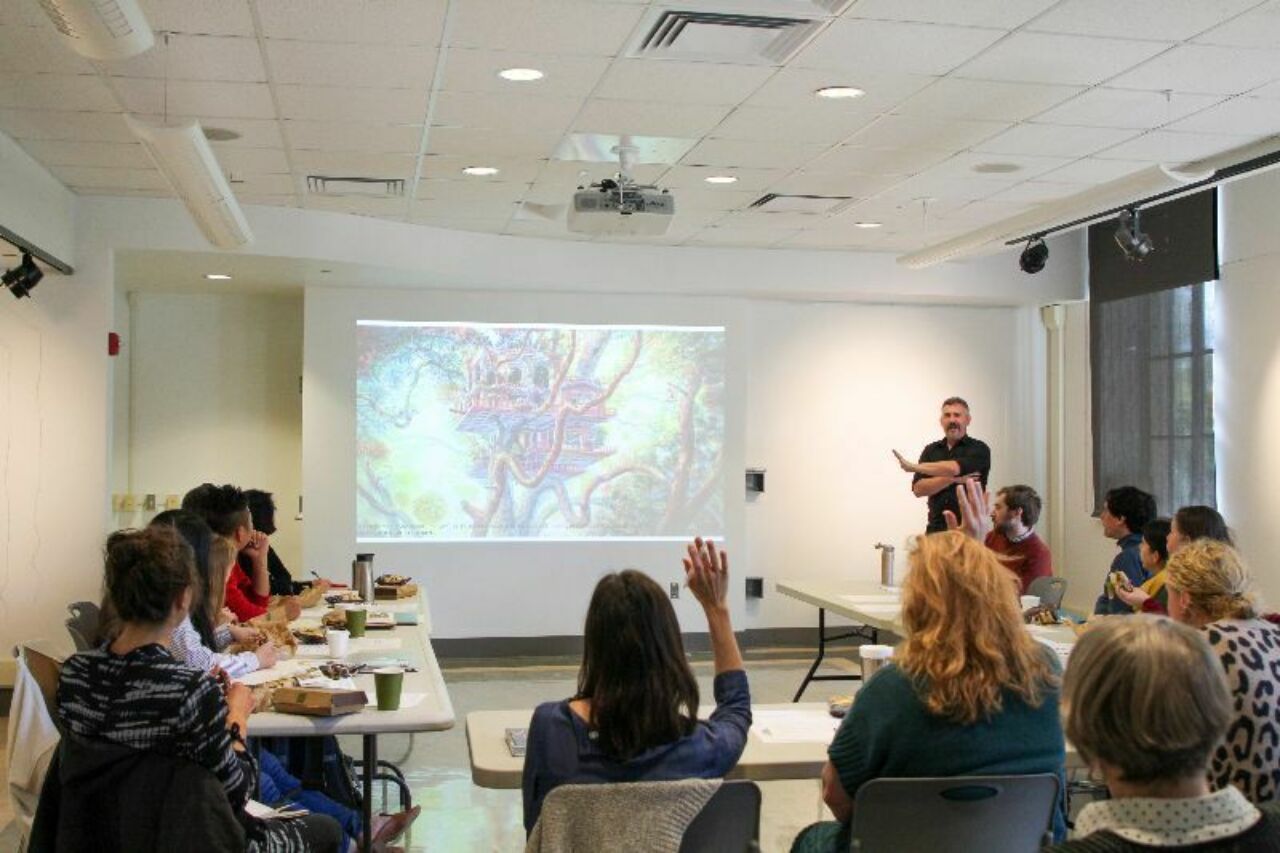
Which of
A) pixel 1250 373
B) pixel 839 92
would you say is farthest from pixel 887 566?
pixel 839 92

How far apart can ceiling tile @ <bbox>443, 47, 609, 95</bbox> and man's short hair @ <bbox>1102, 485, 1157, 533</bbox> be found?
2.79m

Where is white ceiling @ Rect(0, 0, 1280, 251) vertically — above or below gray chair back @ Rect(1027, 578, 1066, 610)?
above

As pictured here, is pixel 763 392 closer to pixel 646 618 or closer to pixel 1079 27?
pixel 1079 27

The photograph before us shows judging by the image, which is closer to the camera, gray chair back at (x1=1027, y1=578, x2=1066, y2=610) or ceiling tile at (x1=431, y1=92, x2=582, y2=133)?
ceiling tile at (x1=431, y1=92, x2=582, y2=133)

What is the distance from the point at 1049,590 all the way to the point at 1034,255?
8.13 feet

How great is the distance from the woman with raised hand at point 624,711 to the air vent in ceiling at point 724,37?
2.33 meters

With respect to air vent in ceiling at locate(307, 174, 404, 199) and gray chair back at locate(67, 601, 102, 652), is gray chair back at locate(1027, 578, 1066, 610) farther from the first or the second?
gray chair back at locate(67, 601, 102, 652)

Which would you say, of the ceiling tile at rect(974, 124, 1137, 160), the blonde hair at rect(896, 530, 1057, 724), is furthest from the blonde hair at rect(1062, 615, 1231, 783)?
the ceiling tile at rect(974, 124, 1137, 160)

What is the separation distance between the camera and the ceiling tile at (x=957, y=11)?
4.10 meters

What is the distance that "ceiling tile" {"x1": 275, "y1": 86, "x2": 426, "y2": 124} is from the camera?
512 centimetres

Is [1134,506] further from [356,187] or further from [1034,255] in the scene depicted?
[356,187]

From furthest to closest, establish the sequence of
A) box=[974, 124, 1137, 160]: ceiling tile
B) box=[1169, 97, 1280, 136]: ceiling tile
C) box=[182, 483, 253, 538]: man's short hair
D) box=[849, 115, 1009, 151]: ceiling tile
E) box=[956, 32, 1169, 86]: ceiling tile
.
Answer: box=[974, 124, 1137, 160]: ceiling tile → box=[849, 115, 1009, 151]: ceiling tile → box=[1169, 97, 1280, 136]: ceiling tile → box=[182, 483, 253, 538]: man's short hair → box=[956, 32, 1169, 86]: ceiling tile

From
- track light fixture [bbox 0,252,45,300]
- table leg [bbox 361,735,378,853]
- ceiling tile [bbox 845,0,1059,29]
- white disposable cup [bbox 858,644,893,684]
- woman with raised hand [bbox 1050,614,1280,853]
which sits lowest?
table leg [bbox 361,735,378,853]

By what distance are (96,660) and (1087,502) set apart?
7.60 metres
